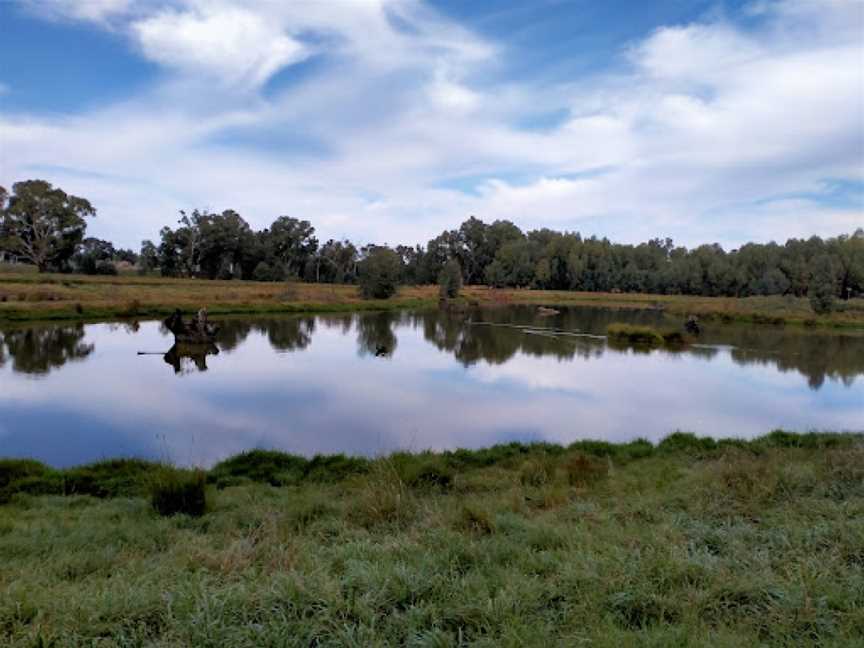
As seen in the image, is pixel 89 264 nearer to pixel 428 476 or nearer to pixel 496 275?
pixel 496 275

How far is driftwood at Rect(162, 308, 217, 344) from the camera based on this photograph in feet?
72.7

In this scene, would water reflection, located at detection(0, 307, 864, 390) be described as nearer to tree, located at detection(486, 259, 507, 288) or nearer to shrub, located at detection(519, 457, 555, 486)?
shrub, located at detection(519, 457, 555, 486)

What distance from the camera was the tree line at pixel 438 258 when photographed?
56.2m

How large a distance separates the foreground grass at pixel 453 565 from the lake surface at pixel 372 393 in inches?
144

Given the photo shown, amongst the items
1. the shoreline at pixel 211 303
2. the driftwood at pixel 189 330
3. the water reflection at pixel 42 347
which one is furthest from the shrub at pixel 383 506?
the shoreline at pixel 211 303

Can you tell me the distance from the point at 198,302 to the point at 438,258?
222 ft

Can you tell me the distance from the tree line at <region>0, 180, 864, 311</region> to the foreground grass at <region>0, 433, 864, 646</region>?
164ft

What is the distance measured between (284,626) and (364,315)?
41.9 meters

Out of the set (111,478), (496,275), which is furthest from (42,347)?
(496,275)

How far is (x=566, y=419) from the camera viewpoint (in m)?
13.2

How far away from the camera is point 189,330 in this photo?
882 inches

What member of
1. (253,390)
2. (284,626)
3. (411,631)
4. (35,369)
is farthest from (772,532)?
(35,369)

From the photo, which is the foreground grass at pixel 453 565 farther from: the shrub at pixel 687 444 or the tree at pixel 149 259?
the tree at pixel 149 259

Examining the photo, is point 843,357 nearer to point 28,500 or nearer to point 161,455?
point 161,455
